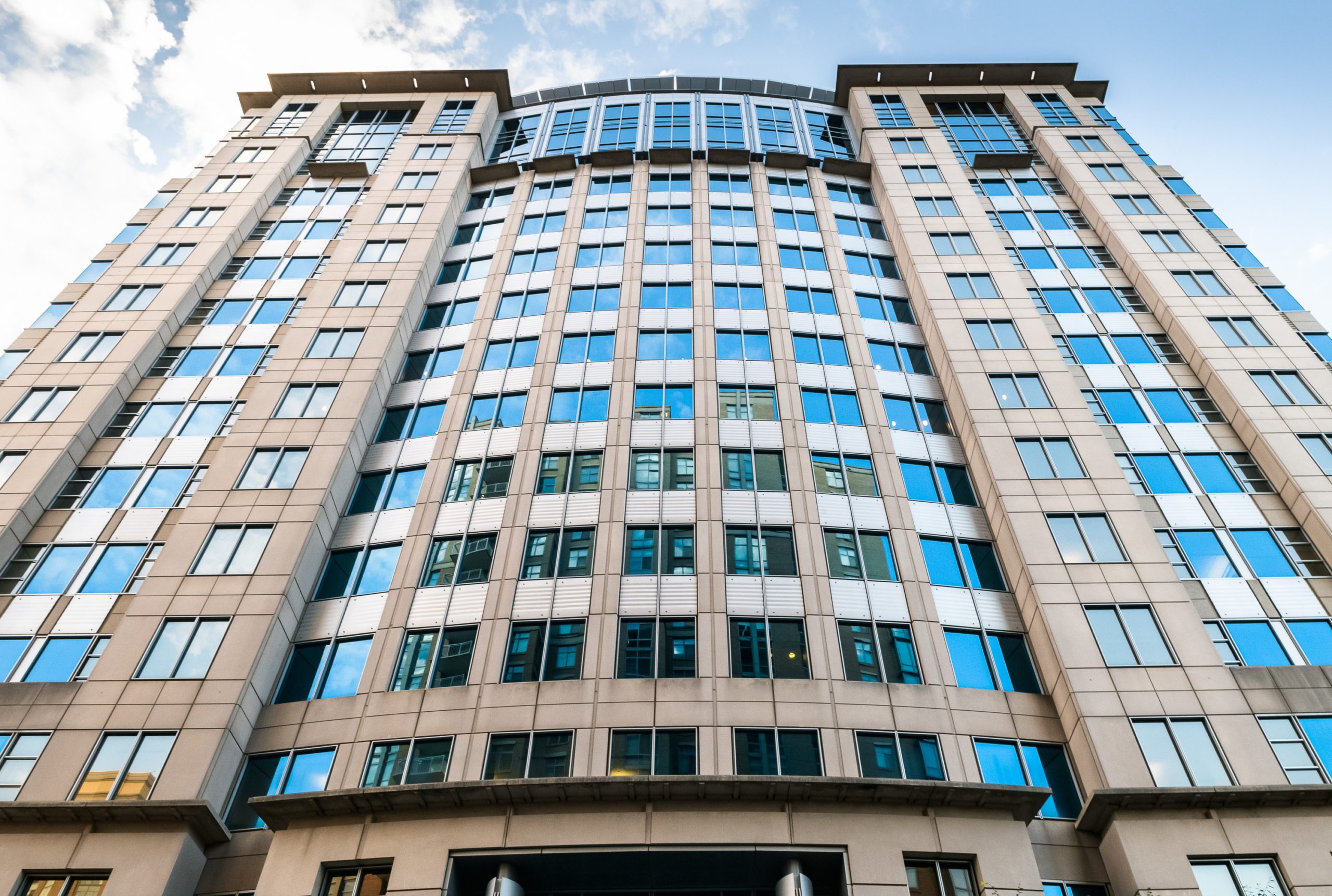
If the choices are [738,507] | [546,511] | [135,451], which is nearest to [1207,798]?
[738,507]

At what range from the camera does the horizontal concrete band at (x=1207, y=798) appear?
1912 cm

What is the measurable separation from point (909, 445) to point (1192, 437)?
10094mm

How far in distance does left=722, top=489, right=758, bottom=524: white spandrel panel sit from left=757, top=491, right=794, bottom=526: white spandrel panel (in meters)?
0.17

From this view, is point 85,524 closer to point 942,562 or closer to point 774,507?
point 774,507

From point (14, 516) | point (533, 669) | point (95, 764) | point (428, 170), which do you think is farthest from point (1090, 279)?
point (14, 516)

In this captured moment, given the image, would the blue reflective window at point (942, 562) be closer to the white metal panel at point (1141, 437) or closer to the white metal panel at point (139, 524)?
the white metal panel at point (1141, 437)

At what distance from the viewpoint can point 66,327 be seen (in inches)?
1357

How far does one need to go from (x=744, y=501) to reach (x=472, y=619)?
9513 mm

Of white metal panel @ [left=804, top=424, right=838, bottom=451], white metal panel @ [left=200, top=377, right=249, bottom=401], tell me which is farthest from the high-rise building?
white metal panel @ [left=804, top=424, right=838, bottom=451]

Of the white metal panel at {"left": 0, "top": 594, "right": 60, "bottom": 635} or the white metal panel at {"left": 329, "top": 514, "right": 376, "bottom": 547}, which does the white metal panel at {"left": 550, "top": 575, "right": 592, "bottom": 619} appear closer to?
the white metal panel at {"left": 329, "top": 514, "right": 376, "bottom": 547}

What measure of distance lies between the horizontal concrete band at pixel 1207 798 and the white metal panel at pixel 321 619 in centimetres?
2122

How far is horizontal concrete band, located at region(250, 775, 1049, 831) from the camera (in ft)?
63.9

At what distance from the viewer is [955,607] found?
82.7 ft

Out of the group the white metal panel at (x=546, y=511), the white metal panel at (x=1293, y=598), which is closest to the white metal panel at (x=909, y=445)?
the white metal panel at (x=1293, y=598)
